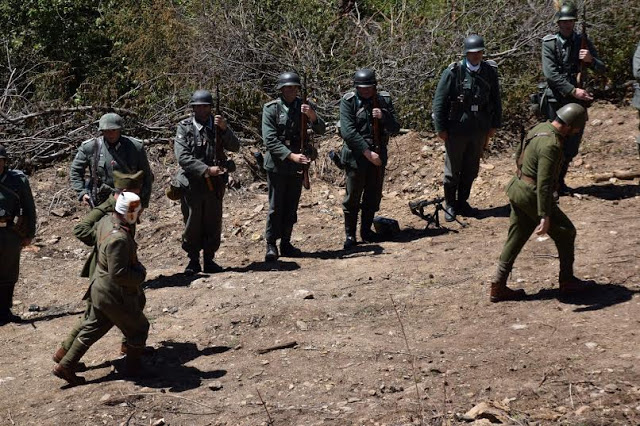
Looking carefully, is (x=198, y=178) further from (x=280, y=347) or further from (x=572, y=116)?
(x=572, y=116)

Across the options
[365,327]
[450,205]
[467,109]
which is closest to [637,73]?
[467,109]

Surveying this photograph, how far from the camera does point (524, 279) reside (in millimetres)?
8266

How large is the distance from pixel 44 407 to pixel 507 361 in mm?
3208

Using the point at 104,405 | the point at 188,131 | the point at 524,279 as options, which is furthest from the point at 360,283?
the point at 104,405

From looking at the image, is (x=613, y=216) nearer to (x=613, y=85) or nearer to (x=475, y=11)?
(x=613, y=85)

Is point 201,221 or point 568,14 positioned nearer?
point 201,221

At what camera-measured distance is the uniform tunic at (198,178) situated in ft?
30.2

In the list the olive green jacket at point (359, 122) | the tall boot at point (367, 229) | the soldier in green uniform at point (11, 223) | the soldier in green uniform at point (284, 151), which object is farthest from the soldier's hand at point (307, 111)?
the soldier in green uniform at point (11, 223)

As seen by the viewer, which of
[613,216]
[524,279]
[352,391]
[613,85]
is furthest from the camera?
[613,85]

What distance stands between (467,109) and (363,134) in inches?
44.9

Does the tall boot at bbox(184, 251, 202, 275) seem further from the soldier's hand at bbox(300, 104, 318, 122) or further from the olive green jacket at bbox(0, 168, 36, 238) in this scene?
the soldier's hand at bbox(300, 104, 318, 122)

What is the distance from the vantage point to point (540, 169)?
23.5 ft

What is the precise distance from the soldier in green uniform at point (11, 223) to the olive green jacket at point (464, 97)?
4113 millimetres

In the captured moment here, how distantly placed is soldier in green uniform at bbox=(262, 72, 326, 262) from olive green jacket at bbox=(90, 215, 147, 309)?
2900mm
